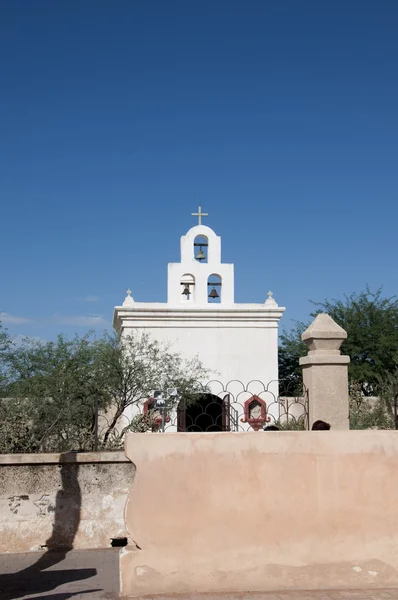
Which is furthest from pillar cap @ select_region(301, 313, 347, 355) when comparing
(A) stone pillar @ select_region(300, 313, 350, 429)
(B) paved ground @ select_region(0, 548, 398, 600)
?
(B) paved ground @ select_region(0, 548, 398, 600)

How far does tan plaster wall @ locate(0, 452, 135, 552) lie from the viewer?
867 cm

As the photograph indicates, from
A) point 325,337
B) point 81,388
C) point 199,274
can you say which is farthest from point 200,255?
point 325,337

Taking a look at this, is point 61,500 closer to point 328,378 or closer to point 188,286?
point 328,378

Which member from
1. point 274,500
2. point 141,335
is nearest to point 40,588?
point 274,500

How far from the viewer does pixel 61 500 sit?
8797 millimetres

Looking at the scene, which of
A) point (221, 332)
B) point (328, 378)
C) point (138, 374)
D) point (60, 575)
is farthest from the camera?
point (221, 332)

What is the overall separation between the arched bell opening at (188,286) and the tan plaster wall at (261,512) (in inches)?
555

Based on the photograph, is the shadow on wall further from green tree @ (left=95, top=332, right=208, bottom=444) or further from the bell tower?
the bell tower

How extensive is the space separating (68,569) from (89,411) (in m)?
4.64

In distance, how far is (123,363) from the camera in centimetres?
1539

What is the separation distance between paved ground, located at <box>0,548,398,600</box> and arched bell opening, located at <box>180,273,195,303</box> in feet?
42.1

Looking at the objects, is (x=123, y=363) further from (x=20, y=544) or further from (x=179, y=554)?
(x=179, y=554)

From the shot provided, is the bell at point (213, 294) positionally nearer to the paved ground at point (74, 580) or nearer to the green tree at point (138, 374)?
the green tree at point (138, 374)

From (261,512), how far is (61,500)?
123 inches
